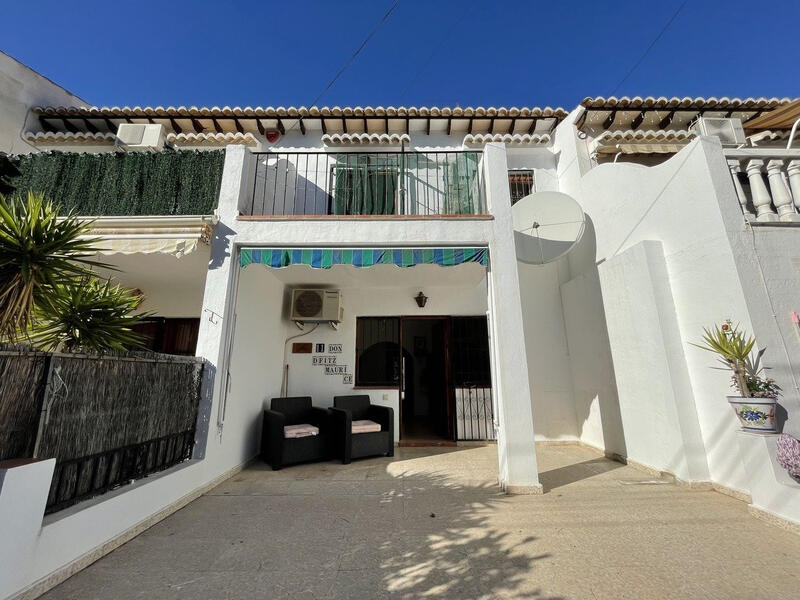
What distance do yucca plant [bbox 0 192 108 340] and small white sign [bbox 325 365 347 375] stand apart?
499 cm

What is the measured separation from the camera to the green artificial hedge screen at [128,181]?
18.0ft

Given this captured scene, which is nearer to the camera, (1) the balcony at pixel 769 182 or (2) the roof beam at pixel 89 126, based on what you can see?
(1) the balcony at pixel 769 182

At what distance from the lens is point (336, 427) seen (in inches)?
243

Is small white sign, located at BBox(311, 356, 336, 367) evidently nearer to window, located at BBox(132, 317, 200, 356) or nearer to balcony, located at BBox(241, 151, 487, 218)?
window, located at BBox(132, 317, 200, 356)

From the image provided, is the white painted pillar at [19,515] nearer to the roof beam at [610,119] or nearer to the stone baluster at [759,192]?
the stone baluster at [759,192]

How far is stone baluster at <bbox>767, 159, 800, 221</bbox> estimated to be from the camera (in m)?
4.21

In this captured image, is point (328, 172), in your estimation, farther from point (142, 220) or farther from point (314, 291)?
point (142, 220)

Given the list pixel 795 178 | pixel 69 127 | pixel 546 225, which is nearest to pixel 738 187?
pixel 795 178

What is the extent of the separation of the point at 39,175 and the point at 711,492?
38.4 ft


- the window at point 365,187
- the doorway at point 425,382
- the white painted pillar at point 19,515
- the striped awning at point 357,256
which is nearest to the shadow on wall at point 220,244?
the striped awning at point 357,256

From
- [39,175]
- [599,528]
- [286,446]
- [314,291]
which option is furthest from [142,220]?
[599,528]

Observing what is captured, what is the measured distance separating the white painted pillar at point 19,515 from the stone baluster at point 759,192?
811cm

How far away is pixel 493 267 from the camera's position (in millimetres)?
5250

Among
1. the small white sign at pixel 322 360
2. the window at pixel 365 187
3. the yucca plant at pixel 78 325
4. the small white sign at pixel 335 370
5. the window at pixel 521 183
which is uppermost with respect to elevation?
the window at pixel 521 183
